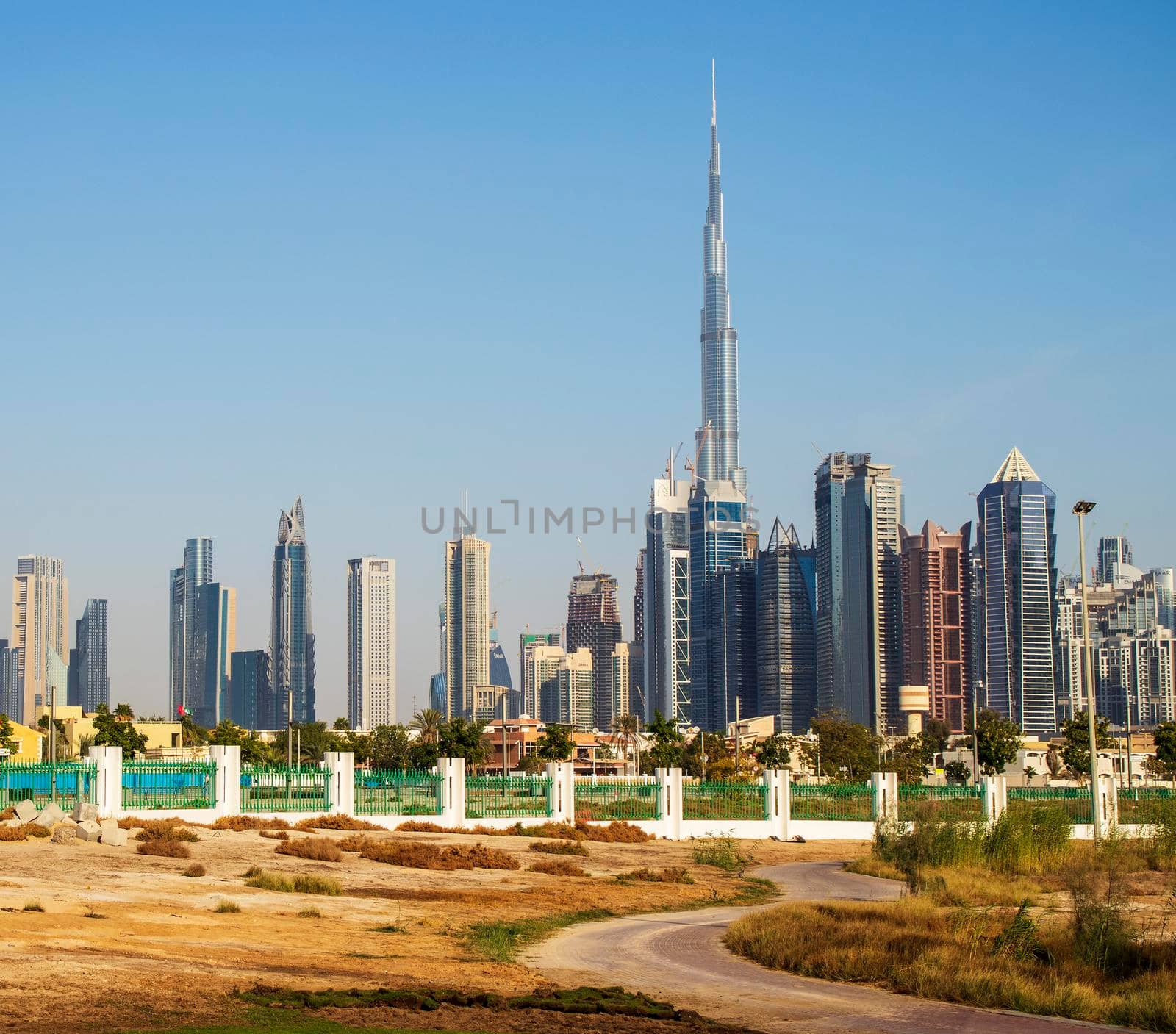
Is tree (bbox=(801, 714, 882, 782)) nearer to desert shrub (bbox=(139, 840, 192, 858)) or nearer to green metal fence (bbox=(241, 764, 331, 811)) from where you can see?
green metal fence (bbox=(241, 764, 331, 811))

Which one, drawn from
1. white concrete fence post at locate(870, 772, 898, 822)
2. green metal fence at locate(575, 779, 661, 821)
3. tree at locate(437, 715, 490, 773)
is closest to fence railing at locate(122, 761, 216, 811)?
green metal fence at locate(575, 779, 661, 821)

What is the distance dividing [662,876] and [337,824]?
1575cm

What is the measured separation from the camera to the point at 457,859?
45.1 m

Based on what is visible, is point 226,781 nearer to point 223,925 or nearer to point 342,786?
point 342,786

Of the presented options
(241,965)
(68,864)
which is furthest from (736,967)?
(68,864)

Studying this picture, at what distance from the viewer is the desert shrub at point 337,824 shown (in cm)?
5488

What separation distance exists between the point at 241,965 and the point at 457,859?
22192mm

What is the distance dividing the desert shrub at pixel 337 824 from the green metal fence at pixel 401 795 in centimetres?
204

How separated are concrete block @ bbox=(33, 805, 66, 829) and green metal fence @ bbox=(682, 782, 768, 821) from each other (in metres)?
25.7

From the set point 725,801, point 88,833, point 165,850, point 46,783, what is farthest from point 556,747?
point 165,850

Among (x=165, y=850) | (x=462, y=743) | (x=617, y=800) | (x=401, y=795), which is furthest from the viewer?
(x=462, y=743)

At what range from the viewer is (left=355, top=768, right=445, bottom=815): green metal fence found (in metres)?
58.2

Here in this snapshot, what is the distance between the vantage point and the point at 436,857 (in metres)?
45.1

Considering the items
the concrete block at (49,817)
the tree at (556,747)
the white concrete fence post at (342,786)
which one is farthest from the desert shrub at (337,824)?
the tree at (556,747)
